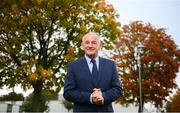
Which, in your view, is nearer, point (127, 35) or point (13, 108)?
point (127, 35)

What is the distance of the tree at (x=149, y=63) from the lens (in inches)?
1893

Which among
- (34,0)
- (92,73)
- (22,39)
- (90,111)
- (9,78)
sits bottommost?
(90,111)

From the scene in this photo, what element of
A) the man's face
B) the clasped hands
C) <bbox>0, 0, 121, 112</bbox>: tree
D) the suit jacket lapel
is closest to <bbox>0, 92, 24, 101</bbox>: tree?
<bbox>0, 0, 121, 112</bbox>: tree

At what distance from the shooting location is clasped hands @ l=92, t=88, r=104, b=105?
15.9ft

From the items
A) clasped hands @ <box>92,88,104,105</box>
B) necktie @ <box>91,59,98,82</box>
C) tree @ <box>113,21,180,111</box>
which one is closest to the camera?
clasped hands @ <box>92,88,104,105</box>

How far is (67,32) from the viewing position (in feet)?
104

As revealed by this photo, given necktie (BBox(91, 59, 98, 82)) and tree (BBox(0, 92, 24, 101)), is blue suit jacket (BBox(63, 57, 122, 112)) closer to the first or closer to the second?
necktie (BBox(91, 59, 98, 82))

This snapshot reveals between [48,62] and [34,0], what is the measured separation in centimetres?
499

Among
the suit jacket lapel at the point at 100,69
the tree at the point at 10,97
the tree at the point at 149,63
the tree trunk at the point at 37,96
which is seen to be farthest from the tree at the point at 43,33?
the tree at the point at 10,97

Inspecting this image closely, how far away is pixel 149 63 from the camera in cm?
5016

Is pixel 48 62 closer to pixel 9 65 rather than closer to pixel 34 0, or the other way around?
pixel 9 65

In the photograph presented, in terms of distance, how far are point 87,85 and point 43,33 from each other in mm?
26868

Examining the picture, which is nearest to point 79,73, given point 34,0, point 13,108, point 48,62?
point 34,0

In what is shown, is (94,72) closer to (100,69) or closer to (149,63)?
(100,69)
